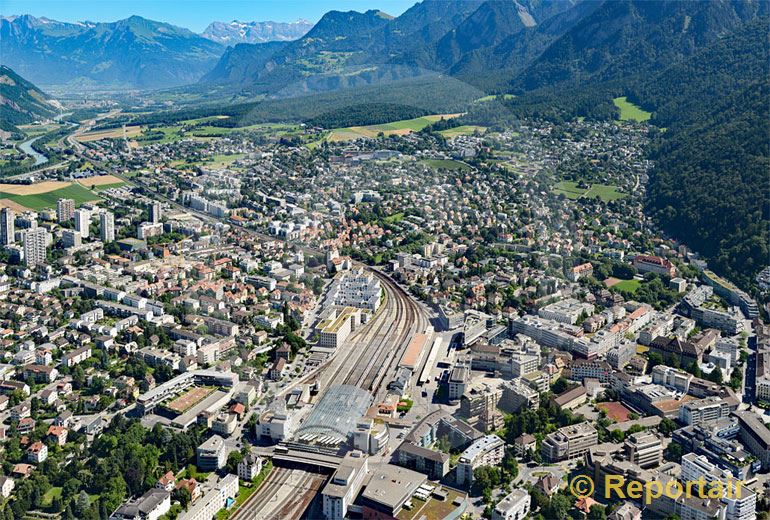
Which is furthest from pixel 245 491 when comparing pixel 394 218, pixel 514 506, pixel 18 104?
pixel 18 104

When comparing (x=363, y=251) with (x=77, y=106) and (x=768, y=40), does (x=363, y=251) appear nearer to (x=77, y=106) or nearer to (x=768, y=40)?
(x=768, y=40)

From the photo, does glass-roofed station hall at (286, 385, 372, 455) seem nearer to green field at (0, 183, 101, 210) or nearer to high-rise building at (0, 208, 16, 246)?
high-rise building at (0, 208, 16, 246)

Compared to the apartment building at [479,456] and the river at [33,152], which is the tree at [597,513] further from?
the river at [33,152]

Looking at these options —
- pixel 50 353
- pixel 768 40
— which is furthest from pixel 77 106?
pixel 50 353

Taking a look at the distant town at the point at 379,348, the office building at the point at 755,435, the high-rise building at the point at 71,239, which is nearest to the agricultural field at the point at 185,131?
the distant town at the point at 379,348

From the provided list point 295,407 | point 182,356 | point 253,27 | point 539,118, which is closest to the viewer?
point 295,407
